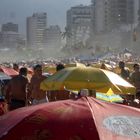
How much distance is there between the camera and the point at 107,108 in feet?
12.8

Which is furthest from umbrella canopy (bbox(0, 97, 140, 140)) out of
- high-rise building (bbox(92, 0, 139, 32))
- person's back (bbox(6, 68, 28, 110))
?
high-rise building (bbox(92, 0, 139, 32))

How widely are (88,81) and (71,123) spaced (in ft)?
13.1

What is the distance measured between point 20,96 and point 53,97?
75 cm

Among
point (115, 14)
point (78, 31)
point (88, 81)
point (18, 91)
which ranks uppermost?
point (115, 14)

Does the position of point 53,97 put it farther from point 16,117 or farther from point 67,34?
point 67,34

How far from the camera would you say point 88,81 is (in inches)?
300

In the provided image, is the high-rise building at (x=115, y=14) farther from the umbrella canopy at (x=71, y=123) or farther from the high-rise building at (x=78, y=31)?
the umbrella canopy at (x=71, y=123)

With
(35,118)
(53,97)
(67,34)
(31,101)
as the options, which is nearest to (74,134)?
(35,118)

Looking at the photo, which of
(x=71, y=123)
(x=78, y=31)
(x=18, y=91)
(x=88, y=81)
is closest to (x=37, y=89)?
(x=18, y=91)

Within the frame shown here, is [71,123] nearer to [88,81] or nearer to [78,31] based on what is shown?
[88,81]

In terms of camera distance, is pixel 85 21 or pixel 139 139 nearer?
pixel 139 139

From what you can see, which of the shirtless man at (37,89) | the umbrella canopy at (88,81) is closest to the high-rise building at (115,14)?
the shirtless man at (37,89)

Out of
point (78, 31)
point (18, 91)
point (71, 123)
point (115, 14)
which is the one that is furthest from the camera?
point (78, 31)

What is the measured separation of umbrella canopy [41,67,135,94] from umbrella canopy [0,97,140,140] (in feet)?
10.7
